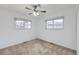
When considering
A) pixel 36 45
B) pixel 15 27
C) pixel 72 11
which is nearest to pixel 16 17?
pixel 15 27

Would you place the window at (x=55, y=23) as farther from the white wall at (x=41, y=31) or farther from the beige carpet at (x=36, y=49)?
the beige carpet at (x=36, y=49)

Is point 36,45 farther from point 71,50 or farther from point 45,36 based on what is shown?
point 71,50

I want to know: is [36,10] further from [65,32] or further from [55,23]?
[65,32]

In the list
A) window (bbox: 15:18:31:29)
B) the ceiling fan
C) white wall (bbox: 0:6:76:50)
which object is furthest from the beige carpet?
the ceiling fan

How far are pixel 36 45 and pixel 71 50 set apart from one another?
1.31 feet

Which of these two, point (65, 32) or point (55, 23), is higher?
point (55, 23)

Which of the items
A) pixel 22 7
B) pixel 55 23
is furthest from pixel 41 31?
pixel 22 7

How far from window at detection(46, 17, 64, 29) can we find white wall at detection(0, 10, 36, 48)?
0.62ft

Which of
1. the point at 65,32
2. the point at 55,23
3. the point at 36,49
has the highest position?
the point at 55,23

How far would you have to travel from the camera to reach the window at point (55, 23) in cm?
104

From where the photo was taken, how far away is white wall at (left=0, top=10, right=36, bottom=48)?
100cm

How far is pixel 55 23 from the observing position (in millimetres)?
1060

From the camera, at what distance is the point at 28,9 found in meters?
1.03

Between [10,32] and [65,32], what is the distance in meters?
0.63
